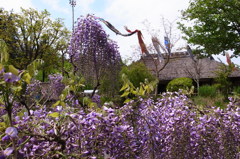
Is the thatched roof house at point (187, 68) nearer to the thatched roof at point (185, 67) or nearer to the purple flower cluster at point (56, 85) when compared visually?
the thatched roof at point (185, 67)

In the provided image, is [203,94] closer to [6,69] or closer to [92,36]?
[92,36]

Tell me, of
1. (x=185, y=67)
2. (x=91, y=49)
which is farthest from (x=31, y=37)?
(x=91, y=49)

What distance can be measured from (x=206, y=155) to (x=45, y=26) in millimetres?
25574

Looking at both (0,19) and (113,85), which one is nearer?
(113,85)

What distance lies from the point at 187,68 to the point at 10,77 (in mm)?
25397

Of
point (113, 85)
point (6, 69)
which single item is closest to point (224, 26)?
point (113, 85)

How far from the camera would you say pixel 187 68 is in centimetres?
2577

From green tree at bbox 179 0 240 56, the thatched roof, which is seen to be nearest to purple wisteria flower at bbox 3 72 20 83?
green tree at bbox 179 0 240 56

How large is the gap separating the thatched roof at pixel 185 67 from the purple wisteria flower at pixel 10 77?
22710 mm

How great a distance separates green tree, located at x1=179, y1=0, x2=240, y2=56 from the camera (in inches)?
656

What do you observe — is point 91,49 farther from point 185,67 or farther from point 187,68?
point 185,67

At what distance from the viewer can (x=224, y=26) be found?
1727 centimetres

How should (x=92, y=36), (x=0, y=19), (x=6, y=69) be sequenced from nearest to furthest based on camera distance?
(x=6, y=69) < (x=92, y=36) < (x=0, y=19)

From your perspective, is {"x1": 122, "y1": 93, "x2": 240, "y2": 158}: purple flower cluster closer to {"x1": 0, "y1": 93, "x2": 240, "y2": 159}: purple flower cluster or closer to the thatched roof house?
{"x1": 0, "y1": 93, "x2": 240, "y2": 159}: purple flower cluster
